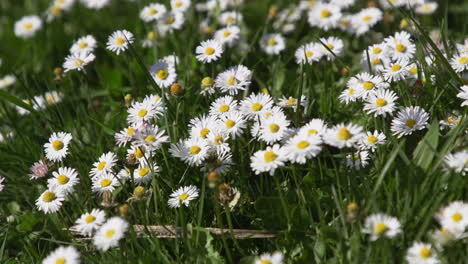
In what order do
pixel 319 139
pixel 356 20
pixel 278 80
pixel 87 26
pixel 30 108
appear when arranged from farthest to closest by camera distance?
pixel 87 26 → pixel 356 20 → pixel 278 80 → pixel 30 108 → pixel 319 139

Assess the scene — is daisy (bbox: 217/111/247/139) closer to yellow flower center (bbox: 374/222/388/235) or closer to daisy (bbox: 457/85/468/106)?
yellow flower center (bbox: 374/222/388/235)

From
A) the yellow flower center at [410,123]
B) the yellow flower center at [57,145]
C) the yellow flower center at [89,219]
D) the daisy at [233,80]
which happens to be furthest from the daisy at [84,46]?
the yellow flower center at [410,123]

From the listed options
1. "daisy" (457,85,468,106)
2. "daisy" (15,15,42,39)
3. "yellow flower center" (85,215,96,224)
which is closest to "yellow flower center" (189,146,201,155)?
"yellow flower center" (85,215,96,224)

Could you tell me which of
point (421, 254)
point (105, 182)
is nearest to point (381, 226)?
point (421, 254)

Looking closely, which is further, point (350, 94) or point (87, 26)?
point (87, 26)

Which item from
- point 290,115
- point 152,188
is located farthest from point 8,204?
point 290,115

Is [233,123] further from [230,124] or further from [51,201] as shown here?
[51,201]

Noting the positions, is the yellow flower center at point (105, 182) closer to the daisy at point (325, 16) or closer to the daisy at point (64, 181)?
the daisy at point (64, 181)

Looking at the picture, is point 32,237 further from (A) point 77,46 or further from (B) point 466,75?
(B) point 466,75
